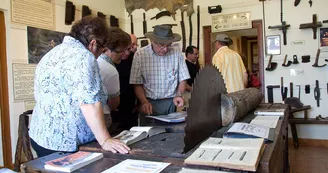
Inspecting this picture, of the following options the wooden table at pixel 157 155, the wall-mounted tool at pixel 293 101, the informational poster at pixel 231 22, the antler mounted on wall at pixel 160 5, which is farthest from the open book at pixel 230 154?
the antler mounted on wall at pixel 160 5

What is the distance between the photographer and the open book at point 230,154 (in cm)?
88

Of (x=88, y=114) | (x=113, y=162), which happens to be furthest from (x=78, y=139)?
(x=113, y=162)

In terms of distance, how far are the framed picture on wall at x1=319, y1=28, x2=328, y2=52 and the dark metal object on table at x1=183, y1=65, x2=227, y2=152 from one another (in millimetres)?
3012

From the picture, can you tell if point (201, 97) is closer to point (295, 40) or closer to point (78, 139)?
point (78, 139)

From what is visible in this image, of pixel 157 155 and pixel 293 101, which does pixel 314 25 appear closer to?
pixel 293 101

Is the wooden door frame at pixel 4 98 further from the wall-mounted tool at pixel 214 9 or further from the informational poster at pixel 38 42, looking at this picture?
the wall-mounted tool at pixel 214 9

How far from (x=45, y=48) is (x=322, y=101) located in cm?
387

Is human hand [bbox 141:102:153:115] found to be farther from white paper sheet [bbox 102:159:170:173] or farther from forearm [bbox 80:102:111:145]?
white paper sheet [bbox 102:159:170:173]

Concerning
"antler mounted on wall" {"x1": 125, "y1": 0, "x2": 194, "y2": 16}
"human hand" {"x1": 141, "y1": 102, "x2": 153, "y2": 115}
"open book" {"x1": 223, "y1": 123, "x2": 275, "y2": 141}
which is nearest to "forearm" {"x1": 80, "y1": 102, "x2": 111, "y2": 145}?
"open book" {"x1": 223, "y1": 123, "x2": 275, "y2": 141}

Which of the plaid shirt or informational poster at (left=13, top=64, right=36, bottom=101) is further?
informational poster at (left=13, top=64, right=36, bottom=101)

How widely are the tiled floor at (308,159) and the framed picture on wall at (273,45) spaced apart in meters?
1.44

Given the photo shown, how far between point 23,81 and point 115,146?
103 inches

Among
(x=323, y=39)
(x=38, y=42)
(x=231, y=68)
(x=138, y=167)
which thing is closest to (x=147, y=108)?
(x=138, y=167)

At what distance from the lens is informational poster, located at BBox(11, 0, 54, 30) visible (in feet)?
10.9
